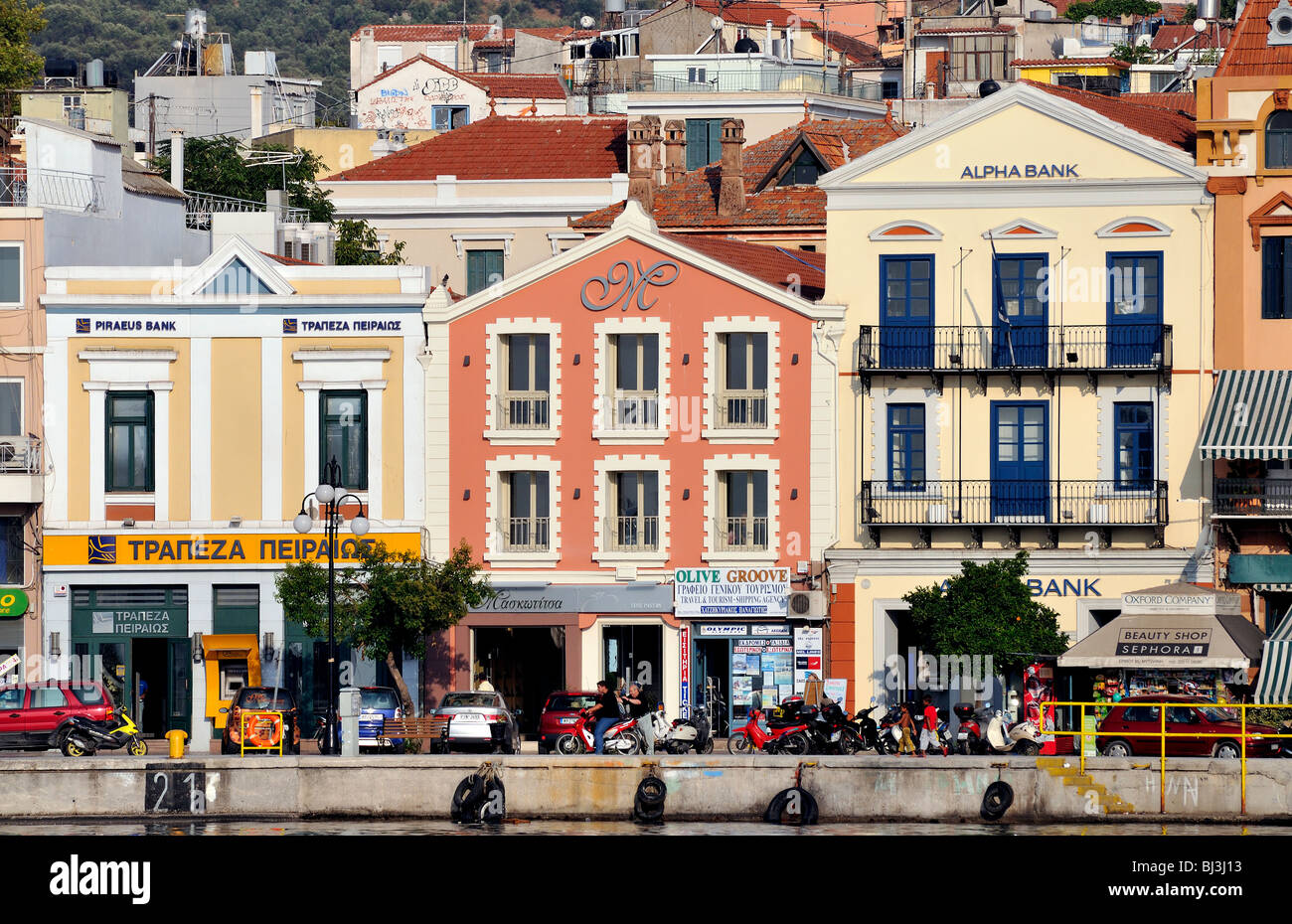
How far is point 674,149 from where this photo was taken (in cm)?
7706

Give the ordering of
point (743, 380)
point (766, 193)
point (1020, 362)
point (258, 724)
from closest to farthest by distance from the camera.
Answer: point (258, 724), point (1020, 362), point (743, 380), point (766, 193)

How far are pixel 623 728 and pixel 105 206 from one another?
22253 millimetres

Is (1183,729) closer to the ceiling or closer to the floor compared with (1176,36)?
closer to the floor

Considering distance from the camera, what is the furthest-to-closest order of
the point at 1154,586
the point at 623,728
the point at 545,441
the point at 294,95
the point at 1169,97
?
the point at 294,95, the point at 1169,97, the point at 545,441, the point at 1154,586, the point at 623,728

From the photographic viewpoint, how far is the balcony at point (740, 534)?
60781 millimetres

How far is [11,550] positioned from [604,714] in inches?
642

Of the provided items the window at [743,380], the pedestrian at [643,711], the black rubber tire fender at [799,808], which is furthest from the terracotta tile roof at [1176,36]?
the black rubber tire fender at [799,808]

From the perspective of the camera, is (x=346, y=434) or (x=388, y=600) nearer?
(x=388, y=600)

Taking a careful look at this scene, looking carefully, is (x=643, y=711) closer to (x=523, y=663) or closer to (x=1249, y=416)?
(x=523, y=663)

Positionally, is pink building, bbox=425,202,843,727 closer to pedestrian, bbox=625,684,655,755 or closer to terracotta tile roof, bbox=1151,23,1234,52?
pedestrian, bbox=625,684,655,755

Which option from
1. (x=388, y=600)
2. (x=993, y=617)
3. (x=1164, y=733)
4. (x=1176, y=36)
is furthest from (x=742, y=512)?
(x=1176, y=36)

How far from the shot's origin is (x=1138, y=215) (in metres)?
59.8

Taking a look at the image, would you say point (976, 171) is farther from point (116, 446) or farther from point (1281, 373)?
point (116, 446)
